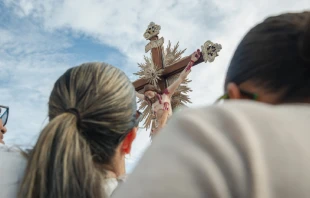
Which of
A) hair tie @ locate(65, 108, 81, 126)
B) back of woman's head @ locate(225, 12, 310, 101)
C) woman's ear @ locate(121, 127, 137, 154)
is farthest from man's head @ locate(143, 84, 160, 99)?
back of woman's head @ locate(225, 12, 310, 101)

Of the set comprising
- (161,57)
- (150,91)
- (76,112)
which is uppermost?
(161,57)

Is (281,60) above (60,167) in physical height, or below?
above

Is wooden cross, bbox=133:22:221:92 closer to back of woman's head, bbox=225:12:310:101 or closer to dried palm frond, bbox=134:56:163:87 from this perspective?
dried palm frond, bbox=134:56:163:87

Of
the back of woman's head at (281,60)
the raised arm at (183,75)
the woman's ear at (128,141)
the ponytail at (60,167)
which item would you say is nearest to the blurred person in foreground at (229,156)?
the back of woman's head at (281,60)

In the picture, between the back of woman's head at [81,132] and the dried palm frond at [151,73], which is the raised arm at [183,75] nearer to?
the dried palm frond at [151,73]

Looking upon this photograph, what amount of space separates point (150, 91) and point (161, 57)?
57 cm

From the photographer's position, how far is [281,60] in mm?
588

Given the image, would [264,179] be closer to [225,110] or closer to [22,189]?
[225,110]

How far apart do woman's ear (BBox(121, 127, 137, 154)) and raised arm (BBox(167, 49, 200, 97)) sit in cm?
255

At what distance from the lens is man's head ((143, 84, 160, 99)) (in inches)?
146

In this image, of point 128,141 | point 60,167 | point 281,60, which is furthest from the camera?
point 128,141

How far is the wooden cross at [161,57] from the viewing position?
3.53 meters

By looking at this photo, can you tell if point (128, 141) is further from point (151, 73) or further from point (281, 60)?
point (151, 73)

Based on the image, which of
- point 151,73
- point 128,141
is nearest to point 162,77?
point 151,73
